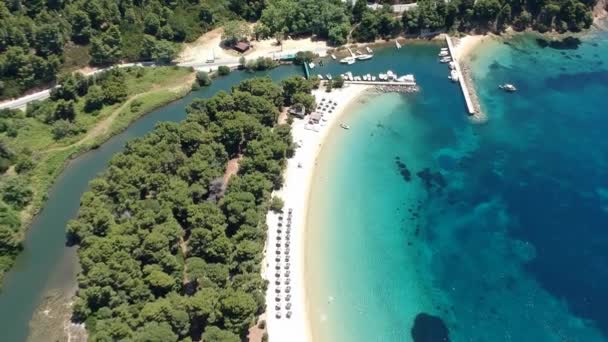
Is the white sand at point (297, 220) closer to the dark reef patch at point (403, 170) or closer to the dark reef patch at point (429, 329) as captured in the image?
the dark reef patch at point (403, 170)

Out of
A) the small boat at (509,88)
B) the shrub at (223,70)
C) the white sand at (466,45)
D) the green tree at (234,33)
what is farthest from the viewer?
the white sand at (466,45)

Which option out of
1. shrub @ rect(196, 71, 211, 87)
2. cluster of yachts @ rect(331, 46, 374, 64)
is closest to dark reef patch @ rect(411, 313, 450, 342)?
cluster of yachts @ rect(331, 46, 374, 64)

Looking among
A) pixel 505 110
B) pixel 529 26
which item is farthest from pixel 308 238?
pixel 529 26

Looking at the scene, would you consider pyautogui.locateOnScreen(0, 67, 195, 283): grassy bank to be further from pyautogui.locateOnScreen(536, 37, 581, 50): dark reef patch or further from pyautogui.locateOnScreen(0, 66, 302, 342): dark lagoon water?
pyautogui.locateOnScreen(536, 37, 581, 50): dark reef patch

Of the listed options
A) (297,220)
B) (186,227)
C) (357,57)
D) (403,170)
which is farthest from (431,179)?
(186,227)

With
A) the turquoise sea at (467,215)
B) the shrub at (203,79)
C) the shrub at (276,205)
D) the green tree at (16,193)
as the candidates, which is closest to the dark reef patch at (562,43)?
the turquoise sea at (467,215)
